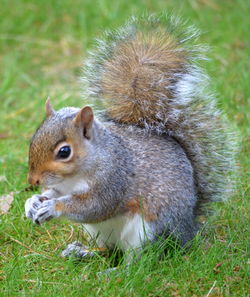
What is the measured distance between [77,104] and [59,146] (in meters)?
1.71

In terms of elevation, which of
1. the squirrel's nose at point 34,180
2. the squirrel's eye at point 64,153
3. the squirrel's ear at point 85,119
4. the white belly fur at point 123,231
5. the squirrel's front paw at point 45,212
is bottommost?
the white belly fur at point 123,231

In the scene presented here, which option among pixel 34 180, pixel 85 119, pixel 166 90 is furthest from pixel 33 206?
pixel 166 90

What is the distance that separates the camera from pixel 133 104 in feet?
8.35

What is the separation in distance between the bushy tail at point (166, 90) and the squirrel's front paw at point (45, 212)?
1.59 ft

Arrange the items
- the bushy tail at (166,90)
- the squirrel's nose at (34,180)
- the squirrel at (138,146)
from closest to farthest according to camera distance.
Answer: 1. the squirrel's nose at (34,180)
2. the squirrel at (138,146)
3. the bushy tail at (166,90)

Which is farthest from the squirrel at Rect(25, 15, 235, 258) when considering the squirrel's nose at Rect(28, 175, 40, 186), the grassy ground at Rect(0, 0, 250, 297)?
the grassy ground at Rect(0, 0, 250, 297)

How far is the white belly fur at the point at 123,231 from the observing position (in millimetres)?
2297

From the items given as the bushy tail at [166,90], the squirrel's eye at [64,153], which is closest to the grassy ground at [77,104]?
the bushy tail at [166,90]

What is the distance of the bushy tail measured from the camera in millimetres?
2547

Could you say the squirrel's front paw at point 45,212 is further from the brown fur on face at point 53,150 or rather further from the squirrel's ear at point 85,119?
the squirrel's ear at point 85,119

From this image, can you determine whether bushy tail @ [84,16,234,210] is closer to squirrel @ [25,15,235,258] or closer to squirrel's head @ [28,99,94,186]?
squirrel @ [25,15,235,258]

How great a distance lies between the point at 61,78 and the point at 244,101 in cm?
130

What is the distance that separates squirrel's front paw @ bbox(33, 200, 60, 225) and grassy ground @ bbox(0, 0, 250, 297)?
15 cm

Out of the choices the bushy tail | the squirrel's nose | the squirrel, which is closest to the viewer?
the squirrel's nose
